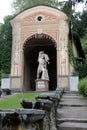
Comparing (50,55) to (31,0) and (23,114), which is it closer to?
(31,0)

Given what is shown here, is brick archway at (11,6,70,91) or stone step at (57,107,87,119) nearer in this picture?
stone step at (57,107,87,119)

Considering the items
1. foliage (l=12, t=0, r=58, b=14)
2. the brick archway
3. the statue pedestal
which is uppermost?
foliage (l=12, t=0, r=58, b=14)

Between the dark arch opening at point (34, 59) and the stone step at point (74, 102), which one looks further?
the dark arch opening at point (34, 59)

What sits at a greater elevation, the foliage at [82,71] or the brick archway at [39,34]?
the brick archway at [39,34]

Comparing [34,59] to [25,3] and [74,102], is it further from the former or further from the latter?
[74,102]

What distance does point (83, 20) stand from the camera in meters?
11.0

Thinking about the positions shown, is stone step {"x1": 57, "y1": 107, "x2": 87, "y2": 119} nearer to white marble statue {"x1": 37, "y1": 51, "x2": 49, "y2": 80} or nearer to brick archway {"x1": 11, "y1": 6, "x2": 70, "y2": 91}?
brick archway {"x1": 11, "y1": 6, "x2": 70, "y2": 91}

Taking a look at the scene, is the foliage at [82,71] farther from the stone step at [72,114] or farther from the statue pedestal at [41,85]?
the stone step at [72,114]

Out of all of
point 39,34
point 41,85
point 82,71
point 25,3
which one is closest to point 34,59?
point 39,34

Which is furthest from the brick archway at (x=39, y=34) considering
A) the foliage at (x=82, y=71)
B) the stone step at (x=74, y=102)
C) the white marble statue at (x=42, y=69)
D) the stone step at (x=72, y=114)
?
the stone step at (x=72, y=114)

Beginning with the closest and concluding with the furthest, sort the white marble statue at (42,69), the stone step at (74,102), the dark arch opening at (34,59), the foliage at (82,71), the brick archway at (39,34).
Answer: the stone step at (74,102) < the brick archway at (39,34) < the white marble statue at (42,69) < the foliage at (82,71) < the dark arch opening at (34,59)

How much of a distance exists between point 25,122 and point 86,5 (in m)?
6.67

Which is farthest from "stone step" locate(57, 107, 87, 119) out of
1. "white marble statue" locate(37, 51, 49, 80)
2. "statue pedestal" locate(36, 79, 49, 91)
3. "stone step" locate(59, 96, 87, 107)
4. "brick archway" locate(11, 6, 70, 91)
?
"white marble statue" locate(37, 51, 49, 80)

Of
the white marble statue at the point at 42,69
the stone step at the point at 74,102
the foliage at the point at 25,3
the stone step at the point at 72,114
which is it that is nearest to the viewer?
the stone step at the point at 72,114
